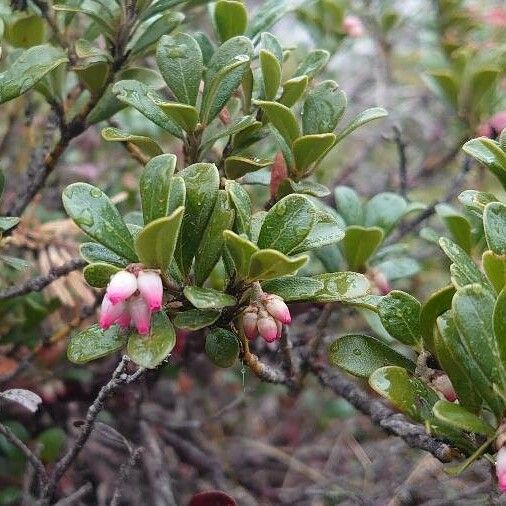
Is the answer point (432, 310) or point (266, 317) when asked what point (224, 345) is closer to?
point (266, 317)

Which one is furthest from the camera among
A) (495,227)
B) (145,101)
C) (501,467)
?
(145,101)

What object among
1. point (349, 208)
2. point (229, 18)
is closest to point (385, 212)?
point (349, 208)

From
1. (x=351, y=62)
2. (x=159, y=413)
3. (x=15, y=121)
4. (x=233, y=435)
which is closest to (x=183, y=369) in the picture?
(x=159, y=413)

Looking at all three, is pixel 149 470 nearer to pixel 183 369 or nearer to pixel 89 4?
pixel 183 369

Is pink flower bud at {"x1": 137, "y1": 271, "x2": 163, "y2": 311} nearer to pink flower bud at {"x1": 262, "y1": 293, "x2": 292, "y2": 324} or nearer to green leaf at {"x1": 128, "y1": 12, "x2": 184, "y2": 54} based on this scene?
pink flower bud at {"x1": 262, "y1": 293, "x2": 292, "y2": 324}

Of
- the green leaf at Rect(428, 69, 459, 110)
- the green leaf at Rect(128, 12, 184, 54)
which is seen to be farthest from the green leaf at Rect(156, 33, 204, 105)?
the green leaf at Rect(428, 69, 459, 110)

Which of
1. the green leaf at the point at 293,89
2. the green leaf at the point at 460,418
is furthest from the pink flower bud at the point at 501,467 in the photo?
the green leaf at the point at 293,89
